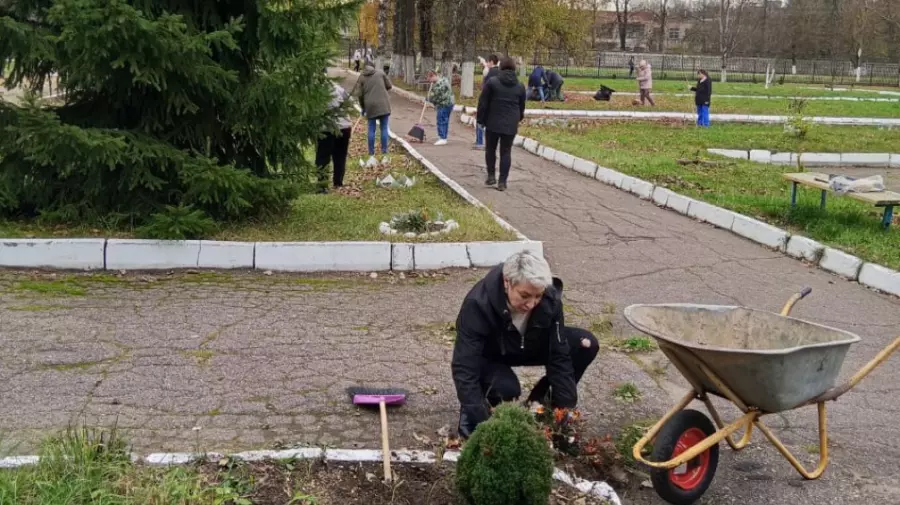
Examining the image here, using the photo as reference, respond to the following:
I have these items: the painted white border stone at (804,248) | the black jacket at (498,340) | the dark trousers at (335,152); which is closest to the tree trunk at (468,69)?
the dark trousers at (335,152)

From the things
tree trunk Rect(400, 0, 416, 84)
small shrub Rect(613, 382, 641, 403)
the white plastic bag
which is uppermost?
tree trunk Rect(400, 0, 416, 84)

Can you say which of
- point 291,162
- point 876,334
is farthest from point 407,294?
point 876,334

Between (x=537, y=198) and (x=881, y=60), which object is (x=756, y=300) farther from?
(x=881, y=60)

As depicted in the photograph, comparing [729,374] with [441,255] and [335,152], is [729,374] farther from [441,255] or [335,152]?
[335,152]

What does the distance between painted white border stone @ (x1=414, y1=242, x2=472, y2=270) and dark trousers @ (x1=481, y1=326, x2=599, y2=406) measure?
10.8ft

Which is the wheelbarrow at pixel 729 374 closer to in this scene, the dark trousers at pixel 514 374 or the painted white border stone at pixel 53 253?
the dark trousers at pixel 514 374

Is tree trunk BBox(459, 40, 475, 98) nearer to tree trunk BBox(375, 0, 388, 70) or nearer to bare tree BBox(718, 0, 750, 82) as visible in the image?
tree trunk BBox(375, 0, 388, 70)

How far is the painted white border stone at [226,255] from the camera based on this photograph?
7277mm

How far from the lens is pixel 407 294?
6793 millimetres

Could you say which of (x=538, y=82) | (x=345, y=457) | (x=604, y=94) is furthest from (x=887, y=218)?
(x=604, y=94)

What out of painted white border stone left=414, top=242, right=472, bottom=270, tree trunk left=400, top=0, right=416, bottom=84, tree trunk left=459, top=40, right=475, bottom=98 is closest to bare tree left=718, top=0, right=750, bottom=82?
tree trunk left=400, top=0, right=416, bottom=84

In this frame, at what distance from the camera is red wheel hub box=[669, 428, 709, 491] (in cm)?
370

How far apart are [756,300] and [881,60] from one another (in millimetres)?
69058

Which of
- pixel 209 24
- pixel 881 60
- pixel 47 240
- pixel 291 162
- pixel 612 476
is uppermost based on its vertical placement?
pixel 881 60
